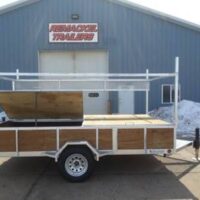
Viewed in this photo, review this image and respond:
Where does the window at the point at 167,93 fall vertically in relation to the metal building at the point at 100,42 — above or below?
below

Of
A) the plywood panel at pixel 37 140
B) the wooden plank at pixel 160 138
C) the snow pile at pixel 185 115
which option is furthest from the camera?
the snow pile at pixel 185 115

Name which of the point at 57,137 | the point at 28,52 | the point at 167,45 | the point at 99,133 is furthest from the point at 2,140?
the point at 167,45

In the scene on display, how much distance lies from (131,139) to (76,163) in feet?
3.56

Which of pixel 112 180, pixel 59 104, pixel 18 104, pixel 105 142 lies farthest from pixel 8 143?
pixel 112 180

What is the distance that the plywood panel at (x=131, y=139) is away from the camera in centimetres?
631

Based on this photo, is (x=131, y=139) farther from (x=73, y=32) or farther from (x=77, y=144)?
(x=73, y=32)

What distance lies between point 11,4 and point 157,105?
7.42 m

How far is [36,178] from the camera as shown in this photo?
6.68 metres

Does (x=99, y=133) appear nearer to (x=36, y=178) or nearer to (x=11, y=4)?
(x=36, y=178)

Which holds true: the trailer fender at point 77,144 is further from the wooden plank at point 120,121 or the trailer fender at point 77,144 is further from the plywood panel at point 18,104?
the plywood panel at point 18,104

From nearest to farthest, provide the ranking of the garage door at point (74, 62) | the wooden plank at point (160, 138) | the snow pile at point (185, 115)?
the wooden plank at point (160, 138), the snow pile at point (185, 115), the garage door at point (74, 62)

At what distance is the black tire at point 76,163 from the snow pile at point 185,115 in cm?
668

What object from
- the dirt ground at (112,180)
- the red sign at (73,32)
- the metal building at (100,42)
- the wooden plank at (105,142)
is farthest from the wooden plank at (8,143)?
the red sign at (73,32)

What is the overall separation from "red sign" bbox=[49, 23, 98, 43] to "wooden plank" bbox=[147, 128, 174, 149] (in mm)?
8890
